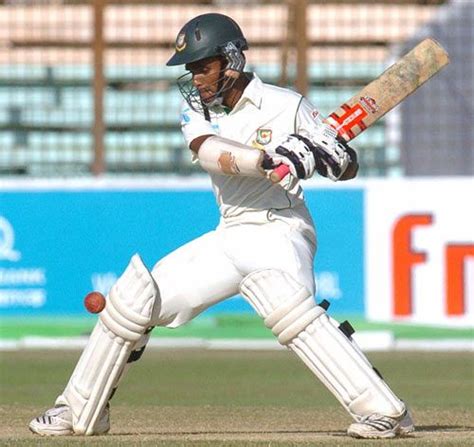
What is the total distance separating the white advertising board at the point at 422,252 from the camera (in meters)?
12.3

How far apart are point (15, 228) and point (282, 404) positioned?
4608mm

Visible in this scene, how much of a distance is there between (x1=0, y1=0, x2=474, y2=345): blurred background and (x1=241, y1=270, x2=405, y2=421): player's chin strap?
611cm

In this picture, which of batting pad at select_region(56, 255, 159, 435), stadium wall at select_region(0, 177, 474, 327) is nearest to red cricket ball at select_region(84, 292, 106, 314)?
batting pad at select_region(56, 255, 159, 435)

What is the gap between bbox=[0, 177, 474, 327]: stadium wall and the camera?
12273 millimetres

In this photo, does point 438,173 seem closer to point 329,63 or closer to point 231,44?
point 329,63

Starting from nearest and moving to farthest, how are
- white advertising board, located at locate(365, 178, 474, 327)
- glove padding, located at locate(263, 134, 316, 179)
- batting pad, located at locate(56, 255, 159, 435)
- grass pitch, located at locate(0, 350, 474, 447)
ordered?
1. glove padding, located at locate(263, 134, 316, 179)
2. batting pad, located at locate(56, 255, 159, 435)
3. grass pitch, located at locate(0, 350, 474, 447)
4. white advertising board, located at locate(365, 178, 474, 327)

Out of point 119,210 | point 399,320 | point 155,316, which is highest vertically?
point 155,316

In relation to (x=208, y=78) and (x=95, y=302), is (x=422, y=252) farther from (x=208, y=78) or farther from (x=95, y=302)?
(x=95, y=302)

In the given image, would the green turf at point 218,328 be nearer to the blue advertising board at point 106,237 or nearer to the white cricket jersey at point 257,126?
the blue advertising board at point 106,237

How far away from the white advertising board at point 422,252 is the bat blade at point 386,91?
5.92 metres

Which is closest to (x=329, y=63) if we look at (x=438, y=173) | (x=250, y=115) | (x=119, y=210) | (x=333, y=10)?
(x=333, y=10)

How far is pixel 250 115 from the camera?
245 inches

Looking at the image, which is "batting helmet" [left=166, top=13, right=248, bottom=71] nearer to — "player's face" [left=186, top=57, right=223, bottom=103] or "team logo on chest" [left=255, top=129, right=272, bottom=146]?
"player's face" [left=186, top=57, right=223, bottom=103]

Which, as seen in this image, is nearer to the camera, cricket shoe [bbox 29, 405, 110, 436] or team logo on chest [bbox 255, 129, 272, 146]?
team logo on chest [bbox 255, 129, 272, 146]
